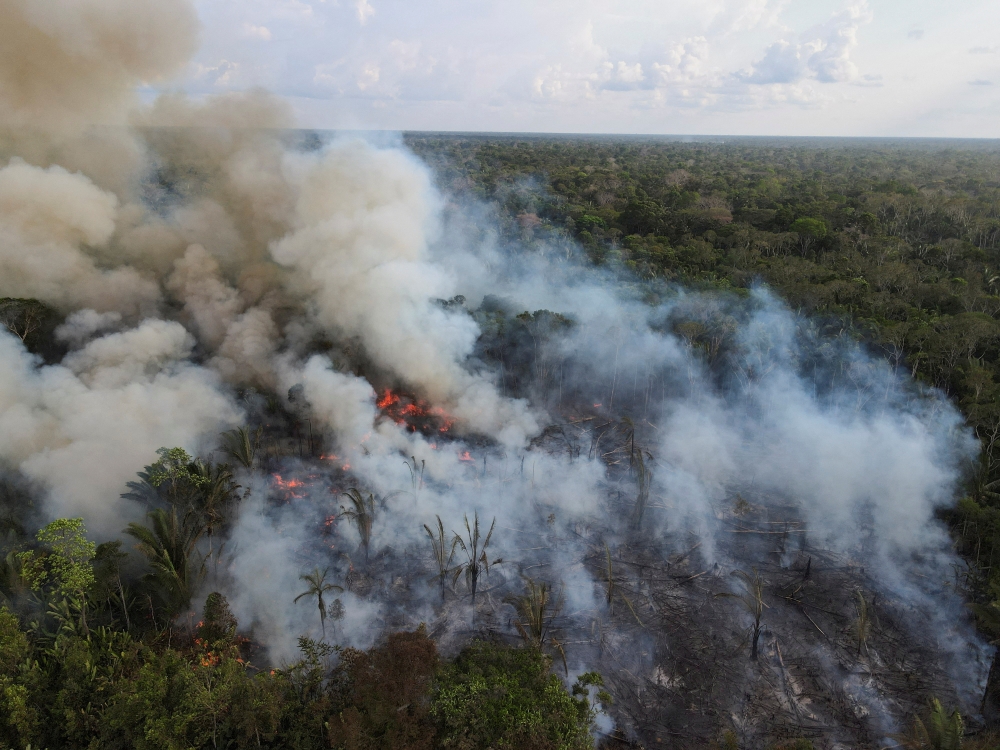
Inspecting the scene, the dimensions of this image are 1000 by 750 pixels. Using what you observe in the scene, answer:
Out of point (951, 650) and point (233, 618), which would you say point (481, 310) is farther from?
point (951, 650)

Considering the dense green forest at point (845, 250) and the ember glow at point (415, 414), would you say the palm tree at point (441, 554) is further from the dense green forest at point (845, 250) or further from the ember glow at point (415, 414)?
the dense green forest at point (845, 250)

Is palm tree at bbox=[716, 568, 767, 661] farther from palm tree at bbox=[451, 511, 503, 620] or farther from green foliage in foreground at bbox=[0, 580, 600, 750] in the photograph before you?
palm tree at bbox=[451, 511, 503, 620]

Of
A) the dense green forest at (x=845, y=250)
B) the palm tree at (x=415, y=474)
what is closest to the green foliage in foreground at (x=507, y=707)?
the palm tree at (x=415, y=474)

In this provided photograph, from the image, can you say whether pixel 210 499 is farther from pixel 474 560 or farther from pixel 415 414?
pixel 415 414

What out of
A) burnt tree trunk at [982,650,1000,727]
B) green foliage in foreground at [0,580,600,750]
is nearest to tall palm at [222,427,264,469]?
green foliage in foreground at [0,580,600,750]

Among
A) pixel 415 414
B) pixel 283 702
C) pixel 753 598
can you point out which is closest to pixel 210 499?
pixel 283 702

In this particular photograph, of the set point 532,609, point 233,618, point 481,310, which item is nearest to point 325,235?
point 481,310
